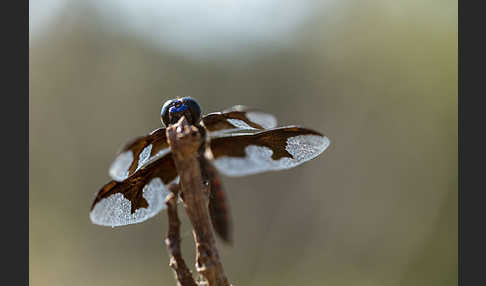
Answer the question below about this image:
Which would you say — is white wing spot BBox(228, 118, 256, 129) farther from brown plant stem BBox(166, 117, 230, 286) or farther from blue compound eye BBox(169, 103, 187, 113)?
Result: brown plant stem BBox(166, 117, 230, 286)

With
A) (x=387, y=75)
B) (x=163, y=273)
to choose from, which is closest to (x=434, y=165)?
(x=387, y=75)

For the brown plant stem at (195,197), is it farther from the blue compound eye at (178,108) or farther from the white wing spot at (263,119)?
the white wing spot at (263,119)

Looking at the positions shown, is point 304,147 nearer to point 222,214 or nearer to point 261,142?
point 261,142

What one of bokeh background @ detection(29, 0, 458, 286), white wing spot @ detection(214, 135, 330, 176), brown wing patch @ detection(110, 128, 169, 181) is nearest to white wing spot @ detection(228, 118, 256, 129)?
white wing spot @ detection(214, 135, 330, 176)

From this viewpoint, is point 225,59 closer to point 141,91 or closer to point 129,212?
point 141,91

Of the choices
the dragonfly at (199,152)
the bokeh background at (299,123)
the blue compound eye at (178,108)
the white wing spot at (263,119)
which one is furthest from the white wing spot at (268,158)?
the bokeh background at (299,123)

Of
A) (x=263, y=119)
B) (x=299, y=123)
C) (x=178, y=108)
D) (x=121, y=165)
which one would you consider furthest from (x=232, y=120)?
(x=299, y=123)
